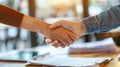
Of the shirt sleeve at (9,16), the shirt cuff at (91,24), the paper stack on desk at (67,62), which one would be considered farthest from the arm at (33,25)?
the paper stack on desk at (67,62)

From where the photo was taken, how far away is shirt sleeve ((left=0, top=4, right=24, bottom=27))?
4.91 feet

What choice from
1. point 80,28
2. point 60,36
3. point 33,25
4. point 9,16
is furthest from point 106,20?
point 9,16

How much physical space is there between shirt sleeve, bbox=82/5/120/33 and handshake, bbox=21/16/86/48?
0.21 ft

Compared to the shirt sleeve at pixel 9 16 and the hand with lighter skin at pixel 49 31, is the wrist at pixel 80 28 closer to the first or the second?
the hand with lighter skin at pixel 49 31

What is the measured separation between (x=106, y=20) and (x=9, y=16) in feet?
1.98

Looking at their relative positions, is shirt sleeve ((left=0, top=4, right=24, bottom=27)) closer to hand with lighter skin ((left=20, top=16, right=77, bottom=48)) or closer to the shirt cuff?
hand with lighter skin ((left=20, top=16, right=77, bottom=48))

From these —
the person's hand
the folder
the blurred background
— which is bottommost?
the folder

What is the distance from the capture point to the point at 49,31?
5.30 ft

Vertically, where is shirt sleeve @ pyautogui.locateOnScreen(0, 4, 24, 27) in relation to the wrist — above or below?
above

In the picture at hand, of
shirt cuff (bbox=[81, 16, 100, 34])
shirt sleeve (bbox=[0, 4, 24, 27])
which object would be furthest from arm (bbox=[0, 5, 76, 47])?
shirt cuff (bbox=[81, 16, 100, 34])

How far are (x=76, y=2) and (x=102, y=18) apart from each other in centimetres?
318

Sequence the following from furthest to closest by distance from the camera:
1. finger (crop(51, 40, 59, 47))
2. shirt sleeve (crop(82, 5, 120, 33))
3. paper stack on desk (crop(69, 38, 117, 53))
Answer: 1. paper stack on desk (crop(69, 38, 117, 53))
2. finger (crop(51, 40, 59, 47))
3. shirt sleeve (crop(82, 5, 120, 33))

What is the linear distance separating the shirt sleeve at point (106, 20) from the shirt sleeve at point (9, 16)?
437 millimetres

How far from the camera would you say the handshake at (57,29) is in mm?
1562
